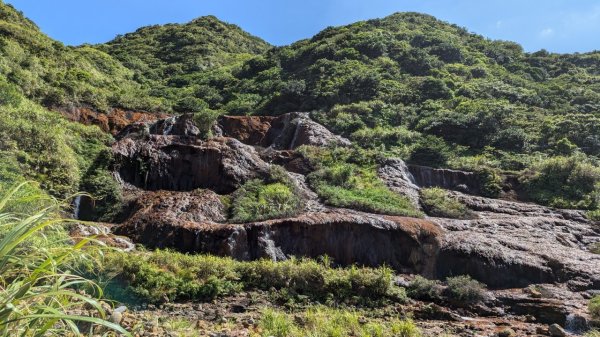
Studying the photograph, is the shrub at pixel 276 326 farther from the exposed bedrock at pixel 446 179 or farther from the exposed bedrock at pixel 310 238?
the exposed bedrock at pixel 446 179

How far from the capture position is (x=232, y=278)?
1016 cm

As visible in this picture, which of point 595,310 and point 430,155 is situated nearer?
point 595,310

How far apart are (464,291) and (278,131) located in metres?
17.8

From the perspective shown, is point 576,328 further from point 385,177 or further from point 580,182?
point 580,182

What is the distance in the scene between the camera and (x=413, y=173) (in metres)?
21.4

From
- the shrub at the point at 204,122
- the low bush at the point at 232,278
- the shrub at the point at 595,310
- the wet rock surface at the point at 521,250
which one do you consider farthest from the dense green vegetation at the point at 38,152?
the shrub at the point at 595,310

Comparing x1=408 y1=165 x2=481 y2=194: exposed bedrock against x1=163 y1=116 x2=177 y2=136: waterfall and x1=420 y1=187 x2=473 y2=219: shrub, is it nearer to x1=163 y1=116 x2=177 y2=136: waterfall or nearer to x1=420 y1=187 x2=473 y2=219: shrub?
x1=420 y1=187 x2=473 y2=219: shrub

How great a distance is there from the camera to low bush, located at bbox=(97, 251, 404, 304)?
9.23 metres

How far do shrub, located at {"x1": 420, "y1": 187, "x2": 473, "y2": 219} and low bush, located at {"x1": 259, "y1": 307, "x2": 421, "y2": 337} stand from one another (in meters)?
10.2

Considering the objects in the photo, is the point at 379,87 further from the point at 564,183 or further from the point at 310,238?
the point at 310,238

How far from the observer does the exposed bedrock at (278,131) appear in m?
25.4

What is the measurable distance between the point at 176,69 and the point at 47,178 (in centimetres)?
3350

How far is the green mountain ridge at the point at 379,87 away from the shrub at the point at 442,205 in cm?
350

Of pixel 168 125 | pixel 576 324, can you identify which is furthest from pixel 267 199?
pixel 168 125
